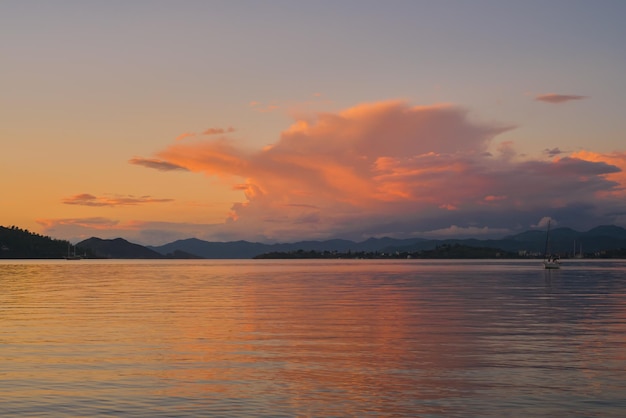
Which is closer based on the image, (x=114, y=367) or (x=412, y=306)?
(x=114, y=367)

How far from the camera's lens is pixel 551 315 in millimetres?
59531

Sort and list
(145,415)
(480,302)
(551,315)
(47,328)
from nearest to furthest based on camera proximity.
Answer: (145,415) < (47,328) < (551,315) < (480,302)

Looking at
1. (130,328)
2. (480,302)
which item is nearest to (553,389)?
(130,328)

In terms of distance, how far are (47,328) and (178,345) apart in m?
13.1

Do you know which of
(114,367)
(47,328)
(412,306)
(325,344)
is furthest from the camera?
(412,306)

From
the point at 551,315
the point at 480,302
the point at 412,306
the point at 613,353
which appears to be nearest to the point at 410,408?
the point at 613,353

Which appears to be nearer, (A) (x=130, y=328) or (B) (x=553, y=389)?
(B) (x=553, y=389)

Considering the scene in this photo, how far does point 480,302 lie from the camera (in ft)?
244

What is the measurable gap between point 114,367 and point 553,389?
1873 cm

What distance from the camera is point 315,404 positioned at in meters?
24.7

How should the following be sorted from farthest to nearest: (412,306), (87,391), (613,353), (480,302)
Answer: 1. (480,302)
2. (412,306)
3. (613,353)
4. (87,391)

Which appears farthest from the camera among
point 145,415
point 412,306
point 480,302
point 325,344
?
point 480,302

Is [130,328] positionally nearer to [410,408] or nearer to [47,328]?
[47,328]

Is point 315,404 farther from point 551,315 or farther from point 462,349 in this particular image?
point 551,315
